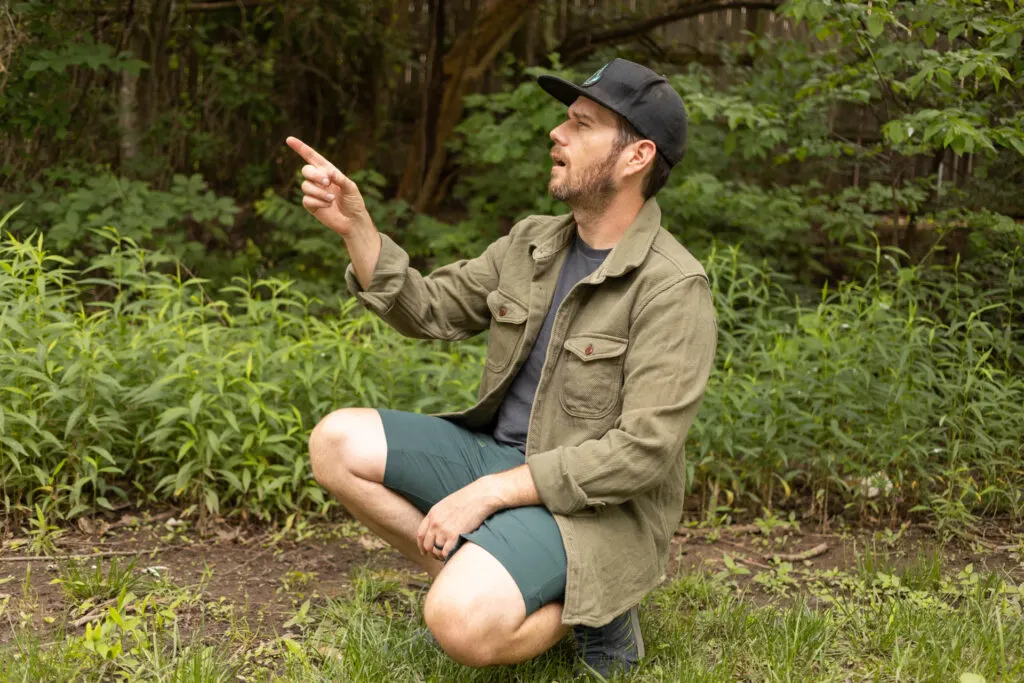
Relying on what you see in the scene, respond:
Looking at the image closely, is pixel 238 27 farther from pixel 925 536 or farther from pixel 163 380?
pixel 925 536

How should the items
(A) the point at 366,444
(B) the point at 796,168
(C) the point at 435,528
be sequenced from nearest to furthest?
(C) the point at 435,528
(A) the point at 366,444
(B) the point at 796,168

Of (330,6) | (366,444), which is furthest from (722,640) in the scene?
(330,6)

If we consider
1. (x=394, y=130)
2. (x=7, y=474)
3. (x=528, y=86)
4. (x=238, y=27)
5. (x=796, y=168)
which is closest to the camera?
(x=7, y=474)

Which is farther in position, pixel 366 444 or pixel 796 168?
pixel 796 168

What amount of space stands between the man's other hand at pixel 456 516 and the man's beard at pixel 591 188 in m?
0.83

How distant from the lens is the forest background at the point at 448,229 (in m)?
4.06

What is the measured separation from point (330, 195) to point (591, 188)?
28.6 inches

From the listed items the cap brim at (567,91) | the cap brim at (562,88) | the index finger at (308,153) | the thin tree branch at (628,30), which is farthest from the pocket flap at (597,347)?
the thin tree branch at (628,30)

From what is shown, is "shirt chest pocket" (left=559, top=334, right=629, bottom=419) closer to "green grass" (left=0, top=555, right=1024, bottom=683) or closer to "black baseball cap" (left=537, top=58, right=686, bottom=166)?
"black baseball cap" (left=537, top=58, right=686, bottom=166)

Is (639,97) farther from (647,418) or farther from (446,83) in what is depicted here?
(446,83)

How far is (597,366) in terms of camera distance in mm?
2830

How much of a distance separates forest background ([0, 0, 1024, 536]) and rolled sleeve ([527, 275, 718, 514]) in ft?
5.19

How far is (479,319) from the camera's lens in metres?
3.25

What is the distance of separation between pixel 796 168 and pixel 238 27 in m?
4.54
